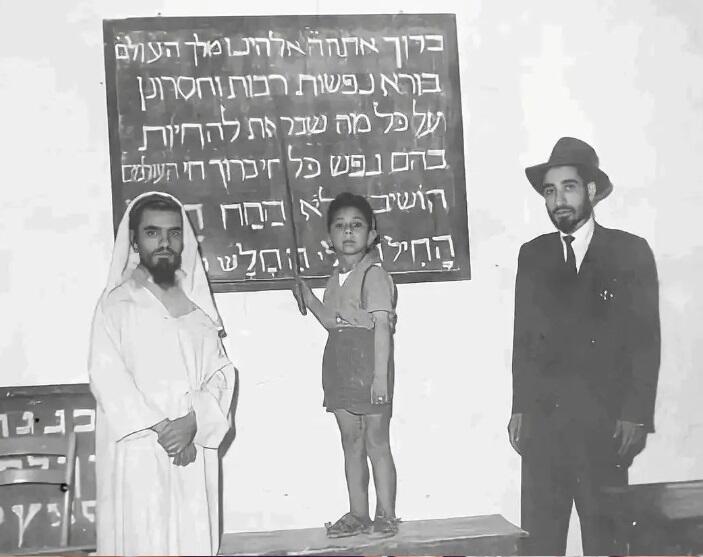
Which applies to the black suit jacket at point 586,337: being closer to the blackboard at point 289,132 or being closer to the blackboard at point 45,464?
the blackboard at point 289,132

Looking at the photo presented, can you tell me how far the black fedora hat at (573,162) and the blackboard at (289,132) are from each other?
0.28m

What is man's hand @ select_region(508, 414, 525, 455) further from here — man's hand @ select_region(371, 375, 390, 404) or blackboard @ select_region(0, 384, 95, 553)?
blackboard @ select_region(0, 384, 95, 553)

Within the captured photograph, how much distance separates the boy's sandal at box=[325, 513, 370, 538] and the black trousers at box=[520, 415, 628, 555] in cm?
57

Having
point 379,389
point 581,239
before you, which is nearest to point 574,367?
point 581,239

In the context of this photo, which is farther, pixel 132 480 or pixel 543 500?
pixel 543 500

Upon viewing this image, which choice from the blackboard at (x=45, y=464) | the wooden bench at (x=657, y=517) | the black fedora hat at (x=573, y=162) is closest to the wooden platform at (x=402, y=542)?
the wooden bench at (x=657, y=517)

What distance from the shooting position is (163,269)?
2.95 m

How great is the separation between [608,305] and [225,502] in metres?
1.51

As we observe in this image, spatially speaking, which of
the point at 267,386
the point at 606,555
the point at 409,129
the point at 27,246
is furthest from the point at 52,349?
the point at 606,555

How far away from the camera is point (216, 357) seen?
2943 mm

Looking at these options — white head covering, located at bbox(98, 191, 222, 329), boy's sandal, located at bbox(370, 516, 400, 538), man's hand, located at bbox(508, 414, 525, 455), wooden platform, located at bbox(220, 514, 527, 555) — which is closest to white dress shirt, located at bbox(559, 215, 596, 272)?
man's hand, located at bbox(508, 414, 525, 455)

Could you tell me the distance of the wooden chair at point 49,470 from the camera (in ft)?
9.34

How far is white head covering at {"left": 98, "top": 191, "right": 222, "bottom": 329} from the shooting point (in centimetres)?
291

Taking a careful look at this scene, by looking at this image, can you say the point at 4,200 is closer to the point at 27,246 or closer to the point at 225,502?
the point at 27,246
